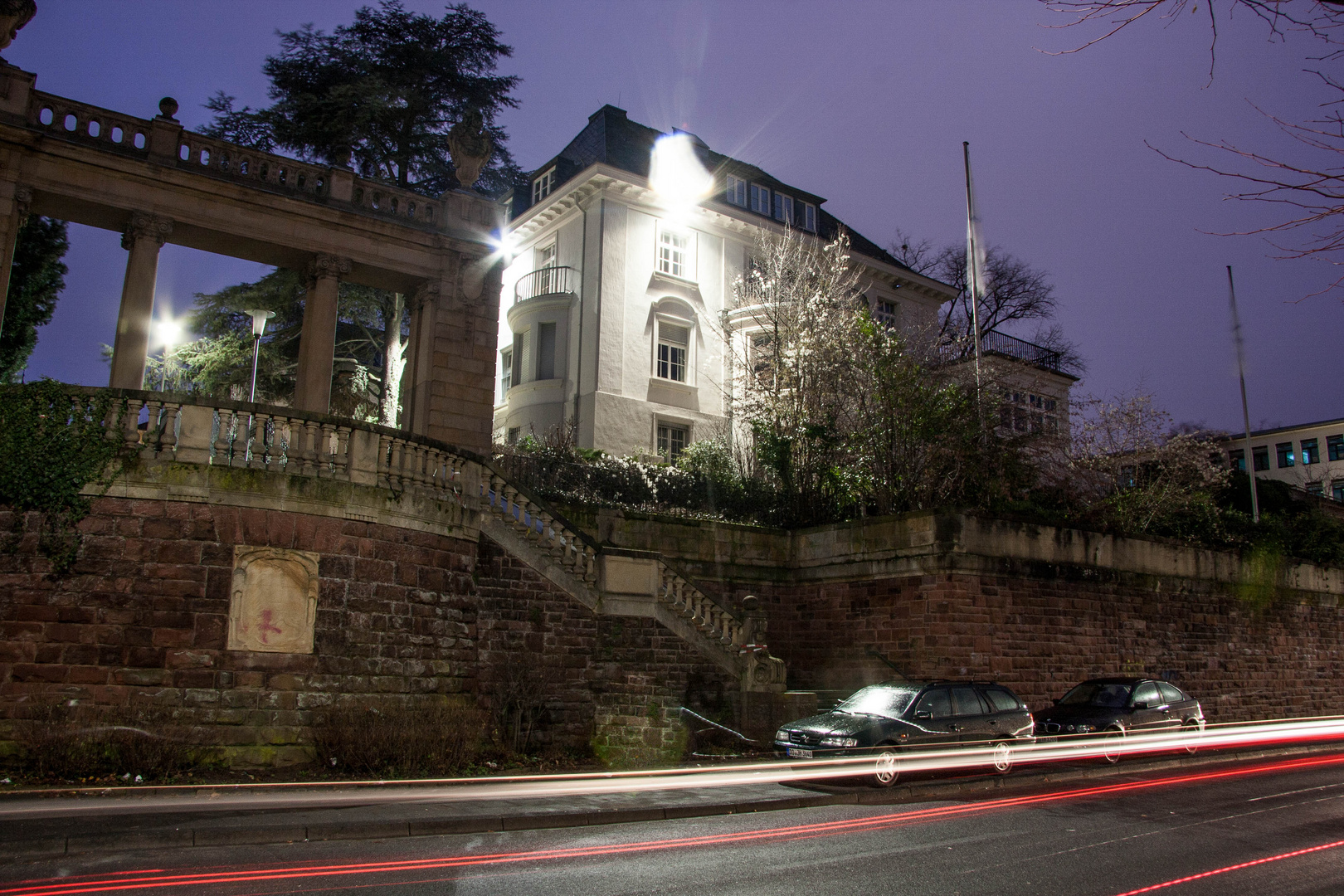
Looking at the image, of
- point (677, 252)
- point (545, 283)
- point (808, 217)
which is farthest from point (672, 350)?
point (808, 217)

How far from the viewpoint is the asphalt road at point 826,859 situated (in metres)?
8.26

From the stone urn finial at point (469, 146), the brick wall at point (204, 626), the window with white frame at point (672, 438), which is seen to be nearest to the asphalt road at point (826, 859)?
the brick wall at point (204, 626)

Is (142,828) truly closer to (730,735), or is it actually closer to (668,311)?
(730,735)

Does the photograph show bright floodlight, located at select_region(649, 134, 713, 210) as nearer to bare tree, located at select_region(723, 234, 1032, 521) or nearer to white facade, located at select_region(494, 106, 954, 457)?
white facade, located at select_region(494, 106, 954, 457)

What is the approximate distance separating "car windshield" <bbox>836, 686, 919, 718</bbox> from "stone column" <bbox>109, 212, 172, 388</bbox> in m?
15.9

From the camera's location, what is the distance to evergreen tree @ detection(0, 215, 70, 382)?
26938 millimetres

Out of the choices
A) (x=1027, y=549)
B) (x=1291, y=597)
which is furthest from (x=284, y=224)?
(x=1291, y=597)

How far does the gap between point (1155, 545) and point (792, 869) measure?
2034 centimetres

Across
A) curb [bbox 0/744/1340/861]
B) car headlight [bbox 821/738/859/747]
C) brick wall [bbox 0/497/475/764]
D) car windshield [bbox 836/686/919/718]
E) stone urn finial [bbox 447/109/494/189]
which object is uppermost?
stone urn finial [bbox 447/109/494/189]

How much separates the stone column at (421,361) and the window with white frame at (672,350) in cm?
1080

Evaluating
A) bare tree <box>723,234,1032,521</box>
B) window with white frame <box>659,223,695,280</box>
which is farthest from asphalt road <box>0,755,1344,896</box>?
window with white frame <box>659,223,695,280</box>

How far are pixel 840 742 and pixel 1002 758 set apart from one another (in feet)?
10.1

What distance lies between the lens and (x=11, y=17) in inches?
788

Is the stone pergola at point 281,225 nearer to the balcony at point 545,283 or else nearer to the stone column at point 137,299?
the stone column at point 137,299
